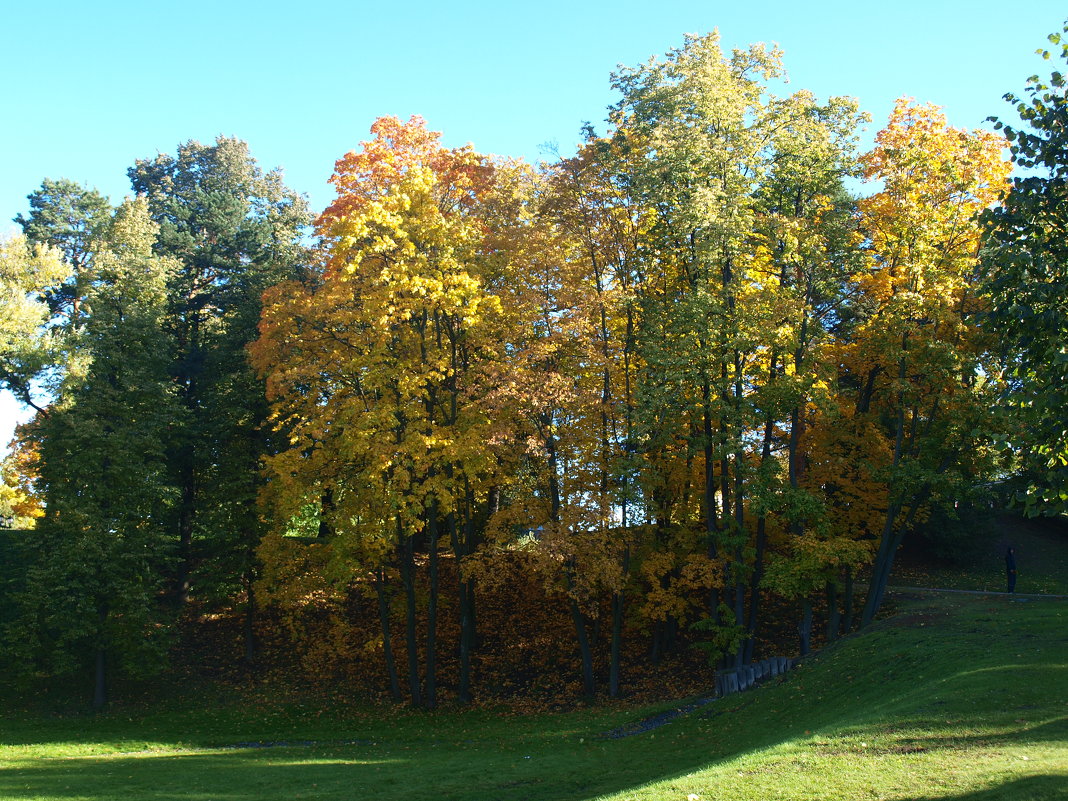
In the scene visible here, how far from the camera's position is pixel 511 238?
24.5 metres

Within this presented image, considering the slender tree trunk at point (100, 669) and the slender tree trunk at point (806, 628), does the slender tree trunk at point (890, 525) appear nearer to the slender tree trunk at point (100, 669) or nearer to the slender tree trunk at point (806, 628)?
the slender tree trunk at point (806, 628)

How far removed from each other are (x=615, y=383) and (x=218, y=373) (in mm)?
17723

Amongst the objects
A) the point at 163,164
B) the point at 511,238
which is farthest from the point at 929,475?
the point at 163,164

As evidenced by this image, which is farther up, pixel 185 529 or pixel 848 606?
pixel 185 529

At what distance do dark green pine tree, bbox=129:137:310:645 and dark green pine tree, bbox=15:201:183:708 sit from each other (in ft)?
5.44

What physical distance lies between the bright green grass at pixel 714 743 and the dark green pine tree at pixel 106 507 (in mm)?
2557

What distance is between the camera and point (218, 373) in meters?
33.4

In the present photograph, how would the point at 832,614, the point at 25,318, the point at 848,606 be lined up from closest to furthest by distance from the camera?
the point at 832,614, the point at 848,606, the point at 25,318

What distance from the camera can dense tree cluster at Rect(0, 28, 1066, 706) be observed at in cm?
2253

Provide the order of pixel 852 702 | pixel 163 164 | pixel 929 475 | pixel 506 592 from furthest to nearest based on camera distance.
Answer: pixel 163 164 → pixel 506 592 → pixel 929 475 → pixel 852 702

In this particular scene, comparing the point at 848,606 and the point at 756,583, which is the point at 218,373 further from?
the point at 848,606

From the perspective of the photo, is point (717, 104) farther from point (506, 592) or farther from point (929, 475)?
point (506, 592)

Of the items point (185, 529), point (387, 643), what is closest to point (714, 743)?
point (387, 643)

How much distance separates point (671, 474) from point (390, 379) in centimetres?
928
